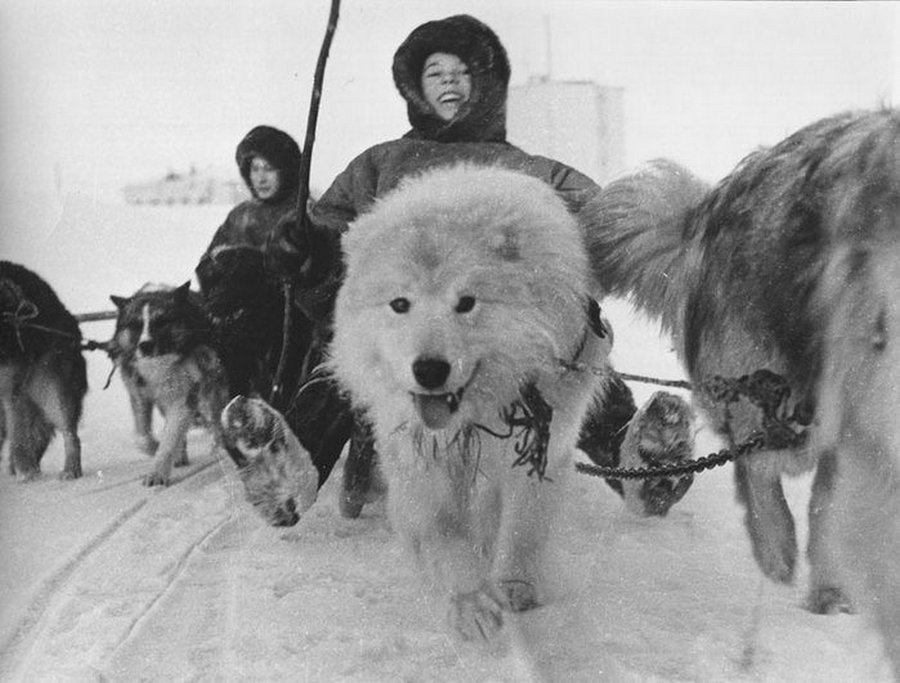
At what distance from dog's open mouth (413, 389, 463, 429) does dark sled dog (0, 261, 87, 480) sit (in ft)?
1.72

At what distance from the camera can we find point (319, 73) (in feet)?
4.18

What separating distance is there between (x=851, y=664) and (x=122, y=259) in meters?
1.17

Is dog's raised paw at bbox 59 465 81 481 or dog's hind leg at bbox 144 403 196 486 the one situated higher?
dog's hind leg at bbox 144 403 196 486

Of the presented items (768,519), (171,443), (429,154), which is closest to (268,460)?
(171,443)

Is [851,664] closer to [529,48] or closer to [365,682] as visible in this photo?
[365,682]

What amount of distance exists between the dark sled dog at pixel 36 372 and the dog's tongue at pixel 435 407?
20.7 inches

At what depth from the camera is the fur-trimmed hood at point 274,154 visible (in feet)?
4.18

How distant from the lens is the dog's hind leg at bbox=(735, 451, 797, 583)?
4.14 feet

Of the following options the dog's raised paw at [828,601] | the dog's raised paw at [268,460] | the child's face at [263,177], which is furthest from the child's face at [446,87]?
the dog's raised paw at [828,601]

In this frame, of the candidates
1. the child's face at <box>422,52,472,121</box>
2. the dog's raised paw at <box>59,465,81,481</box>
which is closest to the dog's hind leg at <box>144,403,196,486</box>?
the dog's raised paw at <box>59,465,81,481</box>

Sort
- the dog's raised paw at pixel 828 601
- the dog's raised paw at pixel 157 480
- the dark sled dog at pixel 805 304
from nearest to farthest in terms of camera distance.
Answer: the dark sled dog at pixel 805 304 < the dog's raised paw at pixel 828 601 < the dog's raised paw at pixel 157 480

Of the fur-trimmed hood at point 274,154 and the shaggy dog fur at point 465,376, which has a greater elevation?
the fur-trimmed hood at point 274,154

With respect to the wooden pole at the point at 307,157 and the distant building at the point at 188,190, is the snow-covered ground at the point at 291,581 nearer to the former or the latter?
the distant building at the point at 188,190

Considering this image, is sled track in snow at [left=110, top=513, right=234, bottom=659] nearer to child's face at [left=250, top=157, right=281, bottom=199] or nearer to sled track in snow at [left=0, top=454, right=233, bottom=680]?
sled track in snow at [left=0, top=454, right=233, bottom=680]
